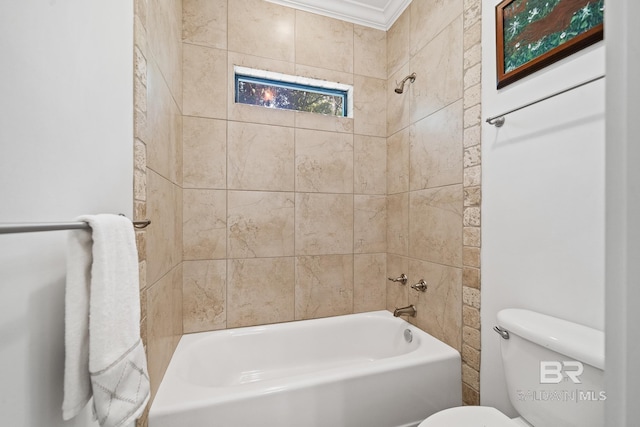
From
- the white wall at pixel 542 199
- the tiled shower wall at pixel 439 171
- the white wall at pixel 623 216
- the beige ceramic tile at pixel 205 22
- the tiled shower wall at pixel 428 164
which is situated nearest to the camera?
the white wall at pixel 623 216

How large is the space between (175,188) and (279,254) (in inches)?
31.3

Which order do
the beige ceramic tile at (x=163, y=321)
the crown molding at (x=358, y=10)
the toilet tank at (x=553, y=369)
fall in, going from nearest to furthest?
the toilet tank at (x=553, y=369) < the beige ceramic tile at (x=163, y=321) < the crown molding at (x=358, y=10)

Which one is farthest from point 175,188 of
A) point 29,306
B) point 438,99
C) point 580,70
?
point 580,70

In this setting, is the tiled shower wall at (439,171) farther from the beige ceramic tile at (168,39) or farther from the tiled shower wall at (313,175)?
the beige ceramic tile at (168,39)

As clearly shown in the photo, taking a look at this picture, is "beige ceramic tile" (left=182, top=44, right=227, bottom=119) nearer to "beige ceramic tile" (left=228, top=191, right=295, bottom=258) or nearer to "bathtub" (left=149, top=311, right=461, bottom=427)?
"beige ceramic tile" (left=228, top=191, right=295, bottom=258)

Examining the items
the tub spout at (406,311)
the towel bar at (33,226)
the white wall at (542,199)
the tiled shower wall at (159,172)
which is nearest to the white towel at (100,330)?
the towel bar at (33,226)

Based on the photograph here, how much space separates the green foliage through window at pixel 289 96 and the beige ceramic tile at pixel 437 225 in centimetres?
96

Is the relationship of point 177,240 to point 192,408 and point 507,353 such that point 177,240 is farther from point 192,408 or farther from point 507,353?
point 507,353

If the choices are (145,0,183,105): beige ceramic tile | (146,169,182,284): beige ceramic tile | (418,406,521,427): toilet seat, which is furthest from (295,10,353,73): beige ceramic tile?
(418,406,521,427): toilet seat

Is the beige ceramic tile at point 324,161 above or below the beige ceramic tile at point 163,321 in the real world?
above

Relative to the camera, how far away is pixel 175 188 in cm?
152

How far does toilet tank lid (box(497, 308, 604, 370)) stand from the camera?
0.80 metres

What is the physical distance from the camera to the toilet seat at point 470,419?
3.19 ft

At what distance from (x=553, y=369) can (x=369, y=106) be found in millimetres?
1885
